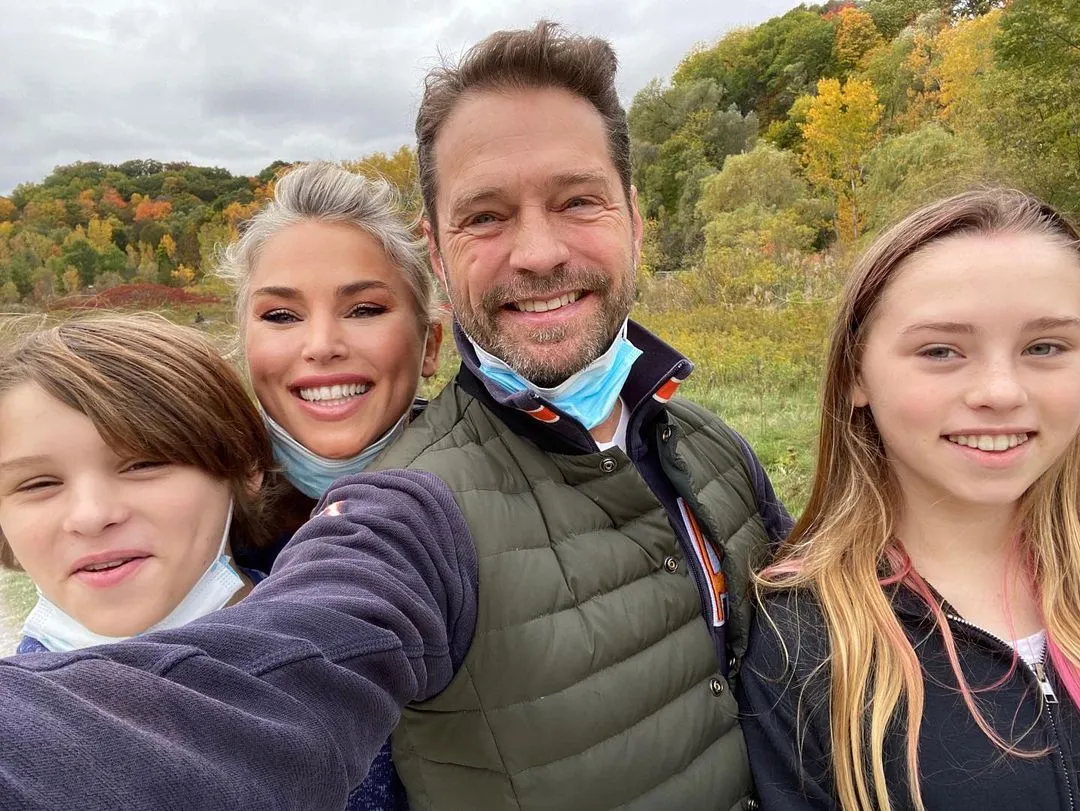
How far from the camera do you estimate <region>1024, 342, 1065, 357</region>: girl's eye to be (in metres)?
1.42

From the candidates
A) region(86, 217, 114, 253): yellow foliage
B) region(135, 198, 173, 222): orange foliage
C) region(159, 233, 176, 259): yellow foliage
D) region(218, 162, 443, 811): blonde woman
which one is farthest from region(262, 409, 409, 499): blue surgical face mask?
region(135, 198, 173, 222): orange foliage

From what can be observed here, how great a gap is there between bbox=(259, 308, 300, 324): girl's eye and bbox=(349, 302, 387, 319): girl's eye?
15 cm

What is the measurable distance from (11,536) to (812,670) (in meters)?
1.76

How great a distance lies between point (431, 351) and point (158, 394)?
765 mm

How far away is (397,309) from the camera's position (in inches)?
71.0

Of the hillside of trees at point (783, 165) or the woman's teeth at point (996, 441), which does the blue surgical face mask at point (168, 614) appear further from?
the woman's teeth at point (996, 441)

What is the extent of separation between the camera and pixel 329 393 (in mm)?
1745

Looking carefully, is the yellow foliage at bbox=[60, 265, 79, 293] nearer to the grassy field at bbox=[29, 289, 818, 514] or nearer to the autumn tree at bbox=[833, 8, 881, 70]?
the grassy field at bbox=[29, 289, 818, 514]

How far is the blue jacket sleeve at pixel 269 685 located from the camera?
1.86 feet

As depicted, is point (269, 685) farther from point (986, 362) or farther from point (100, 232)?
point (100, 232)

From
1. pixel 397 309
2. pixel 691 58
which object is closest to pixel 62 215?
pixel 397 309

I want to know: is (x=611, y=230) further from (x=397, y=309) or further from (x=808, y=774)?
(x=808, y=774)

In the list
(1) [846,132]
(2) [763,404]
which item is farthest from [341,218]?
(1) [846,132]

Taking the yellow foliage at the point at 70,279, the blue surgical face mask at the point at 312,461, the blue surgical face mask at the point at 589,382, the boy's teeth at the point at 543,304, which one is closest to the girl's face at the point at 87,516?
the blue surgical face mask at the point at 312,461
